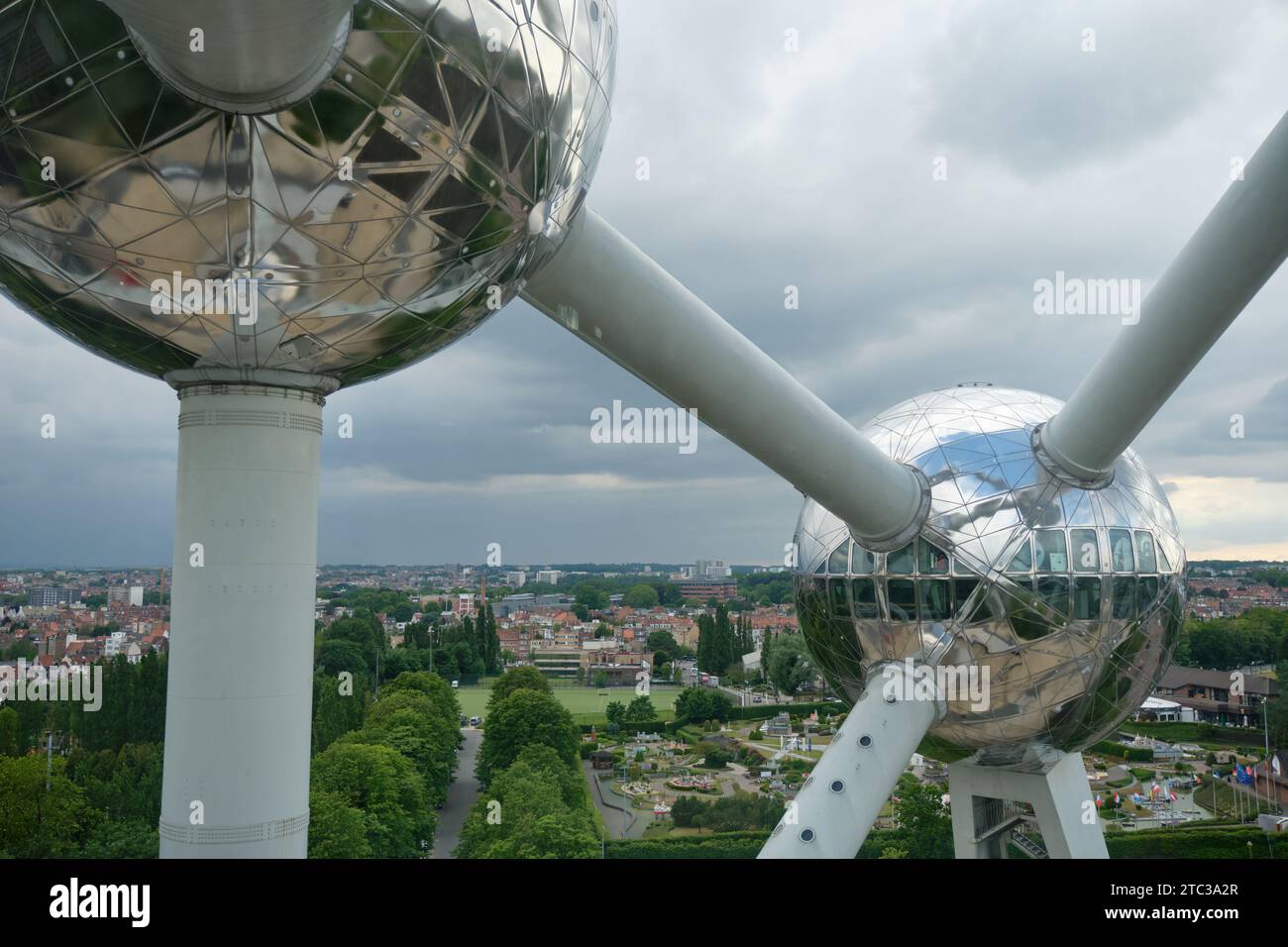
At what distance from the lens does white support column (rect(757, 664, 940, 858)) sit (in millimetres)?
6309

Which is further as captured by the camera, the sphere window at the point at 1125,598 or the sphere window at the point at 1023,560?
the sphere window at the point at 1125,598

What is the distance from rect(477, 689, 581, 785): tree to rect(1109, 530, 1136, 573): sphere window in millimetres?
29375

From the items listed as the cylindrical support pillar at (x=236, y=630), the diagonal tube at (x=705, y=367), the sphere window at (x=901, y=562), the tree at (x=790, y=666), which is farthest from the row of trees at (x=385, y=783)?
the tree at (x=790, y=666)

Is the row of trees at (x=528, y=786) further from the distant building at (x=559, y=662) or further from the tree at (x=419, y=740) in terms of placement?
the distant building at (x=559, y=662)

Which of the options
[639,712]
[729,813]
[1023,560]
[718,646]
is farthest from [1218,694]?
[1023,560]

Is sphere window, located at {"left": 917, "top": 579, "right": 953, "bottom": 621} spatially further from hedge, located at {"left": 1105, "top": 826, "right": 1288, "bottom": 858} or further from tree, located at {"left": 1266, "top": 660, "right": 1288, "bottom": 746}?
tree, located at {"left": 1266, "top": 660, "right": 1288, "bottom": 746}

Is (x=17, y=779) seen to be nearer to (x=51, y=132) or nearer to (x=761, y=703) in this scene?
(x=51, y=132)

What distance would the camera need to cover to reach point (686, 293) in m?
5.45

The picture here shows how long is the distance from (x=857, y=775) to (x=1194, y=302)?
4009 mm

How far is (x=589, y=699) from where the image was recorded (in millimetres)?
62594

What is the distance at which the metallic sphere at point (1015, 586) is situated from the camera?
7.10 meters

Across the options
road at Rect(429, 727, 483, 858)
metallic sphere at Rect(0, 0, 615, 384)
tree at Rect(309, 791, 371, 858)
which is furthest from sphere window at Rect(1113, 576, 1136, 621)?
road at Rect(429, 727, 483, 858)

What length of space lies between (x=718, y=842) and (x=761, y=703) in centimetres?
2829
